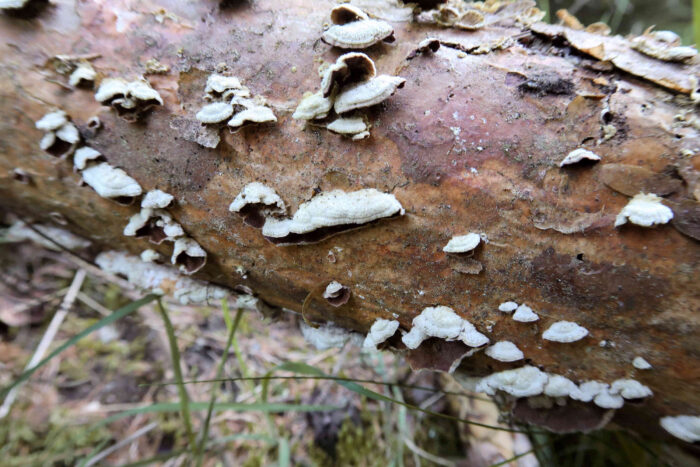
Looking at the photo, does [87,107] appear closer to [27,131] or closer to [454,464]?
[27,131]

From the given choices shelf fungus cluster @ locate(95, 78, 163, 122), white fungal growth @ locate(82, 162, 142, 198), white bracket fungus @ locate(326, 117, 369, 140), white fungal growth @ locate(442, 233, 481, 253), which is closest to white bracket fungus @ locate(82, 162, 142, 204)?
white fungal growth @ locate(82, 162, 142, 198)

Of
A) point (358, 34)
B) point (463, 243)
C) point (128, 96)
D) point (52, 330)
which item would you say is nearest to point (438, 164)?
point (463, 243)

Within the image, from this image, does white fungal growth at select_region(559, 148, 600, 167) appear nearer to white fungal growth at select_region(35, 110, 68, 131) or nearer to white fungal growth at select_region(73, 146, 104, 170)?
white fungal growth at select_region(73, 146, 104, 170)

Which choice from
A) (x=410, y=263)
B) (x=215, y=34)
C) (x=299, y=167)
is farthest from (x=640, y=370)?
(x=215, y=34)

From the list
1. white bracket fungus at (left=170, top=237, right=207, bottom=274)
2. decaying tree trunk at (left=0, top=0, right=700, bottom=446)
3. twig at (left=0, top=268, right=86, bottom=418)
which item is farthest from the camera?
twig at (left=0, top=268, right=86, bottom=418)

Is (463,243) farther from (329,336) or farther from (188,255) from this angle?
(188,255)

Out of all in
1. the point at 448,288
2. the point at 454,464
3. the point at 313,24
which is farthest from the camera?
the point at 454,464
